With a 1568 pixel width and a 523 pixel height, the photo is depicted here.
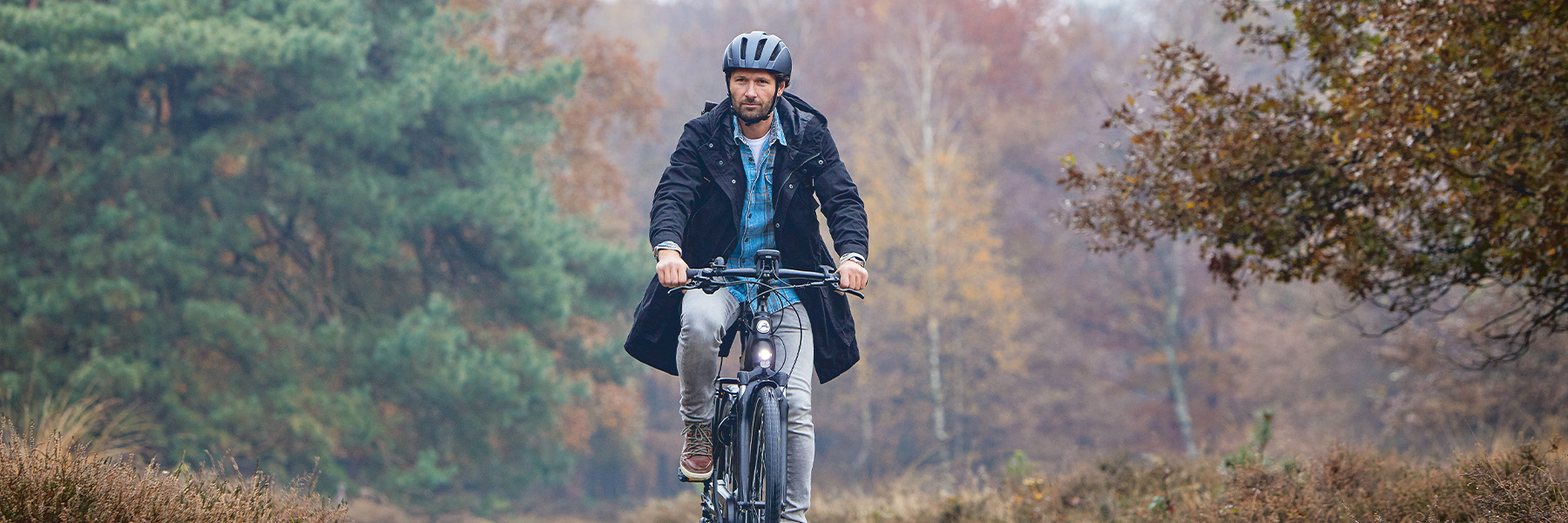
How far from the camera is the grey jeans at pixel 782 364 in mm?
4430

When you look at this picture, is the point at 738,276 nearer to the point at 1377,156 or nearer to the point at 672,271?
Result: the point at 672,271

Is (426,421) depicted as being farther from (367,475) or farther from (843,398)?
(843,398)

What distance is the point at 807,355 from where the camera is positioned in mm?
4672

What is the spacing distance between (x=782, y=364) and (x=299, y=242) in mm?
18289

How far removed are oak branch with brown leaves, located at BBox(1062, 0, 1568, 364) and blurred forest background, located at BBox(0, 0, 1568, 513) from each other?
44 cm

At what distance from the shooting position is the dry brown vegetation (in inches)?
149

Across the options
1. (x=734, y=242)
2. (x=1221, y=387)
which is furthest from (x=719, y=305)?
(x=1221, y=387)

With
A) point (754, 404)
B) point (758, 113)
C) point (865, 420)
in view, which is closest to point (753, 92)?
point (758, 113)

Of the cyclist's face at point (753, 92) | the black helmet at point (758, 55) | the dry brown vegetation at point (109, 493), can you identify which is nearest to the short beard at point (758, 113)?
the cyclist's face at point (753, 92)

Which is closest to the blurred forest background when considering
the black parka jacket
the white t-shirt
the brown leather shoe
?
the black parka jacket

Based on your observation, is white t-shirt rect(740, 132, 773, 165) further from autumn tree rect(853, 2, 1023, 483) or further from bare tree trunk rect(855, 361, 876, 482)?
bare tree trunk rect(855, 361, 876, 482)

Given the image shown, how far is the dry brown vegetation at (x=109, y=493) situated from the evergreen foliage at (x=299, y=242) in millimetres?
11251

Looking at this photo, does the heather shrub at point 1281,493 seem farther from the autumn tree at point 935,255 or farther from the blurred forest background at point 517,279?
the autumn tree at point 935,255

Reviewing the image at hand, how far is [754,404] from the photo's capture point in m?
4.41
